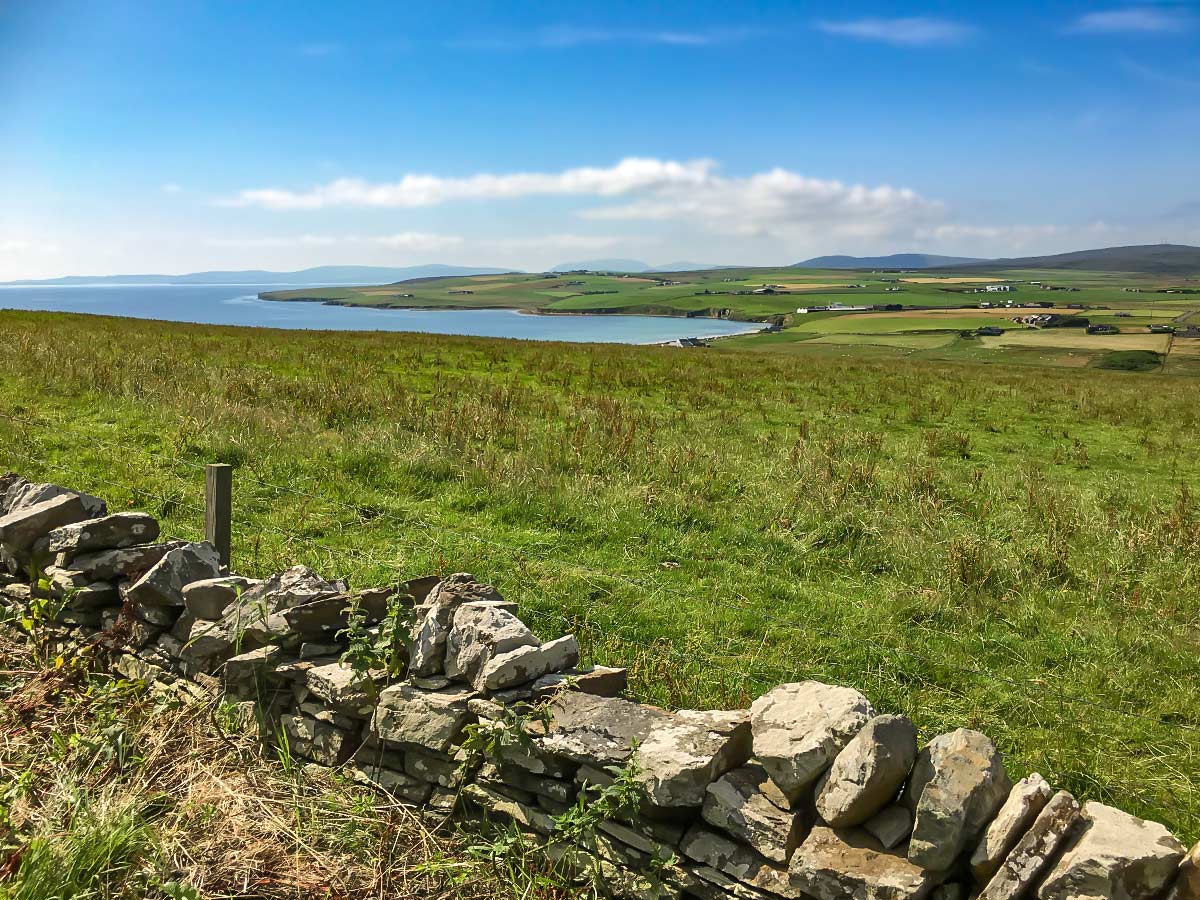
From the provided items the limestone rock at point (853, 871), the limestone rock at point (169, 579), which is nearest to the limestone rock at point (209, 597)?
the limestone rock at point (169, 579)

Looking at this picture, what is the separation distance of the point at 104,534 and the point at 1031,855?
578cm

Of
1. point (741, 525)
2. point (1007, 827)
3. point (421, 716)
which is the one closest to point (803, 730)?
point (1007, 827)

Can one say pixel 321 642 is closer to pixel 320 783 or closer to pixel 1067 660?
pixel 320 783

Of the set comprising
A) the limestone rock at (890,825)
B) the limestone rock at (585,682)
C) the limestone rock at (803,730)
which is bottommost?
the limestone rock at (890,825)

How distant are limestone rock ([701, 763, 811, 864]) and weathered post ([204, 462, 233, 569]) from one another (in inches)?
165

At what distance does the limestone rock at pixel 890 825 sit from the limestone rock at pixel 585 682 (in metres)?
1.46

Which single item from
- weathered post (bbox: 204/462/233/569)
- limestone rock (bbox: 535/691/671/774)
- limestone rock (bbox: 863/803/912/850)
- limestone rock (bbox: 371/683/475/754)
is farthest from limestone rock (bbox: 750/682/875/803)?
weathered post (bbox: 204/462/233/569)

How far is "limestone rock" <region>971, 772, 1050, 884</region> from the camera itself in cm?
278

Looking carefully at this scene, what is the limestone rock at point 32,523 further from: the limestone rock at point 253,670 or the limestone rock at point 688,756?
the limestone rock at point 688,756

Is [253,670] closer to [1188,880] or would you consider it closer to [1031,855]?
[1031,855]

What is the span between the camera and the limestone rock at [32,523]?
5.56 m

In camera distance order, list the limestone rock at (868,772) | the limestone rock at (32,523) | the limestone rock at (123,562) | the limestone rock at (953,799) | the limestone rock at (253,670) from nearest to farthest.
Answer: the limestone rock at (953,799) < the limestone rock at (868,772) < the limestone rock at (253,670) < the limestone rock at (123,562) < the limestone rock at (32,523)

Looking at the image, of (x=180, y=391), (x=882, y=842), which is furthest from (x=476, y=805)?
(x=180, y=391)

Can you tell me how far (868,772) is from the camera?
295cm
